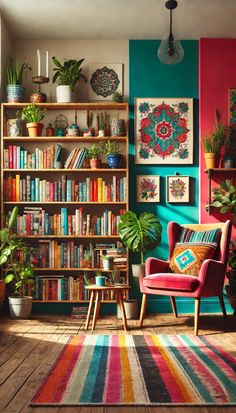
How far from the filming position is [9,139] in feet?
22.0

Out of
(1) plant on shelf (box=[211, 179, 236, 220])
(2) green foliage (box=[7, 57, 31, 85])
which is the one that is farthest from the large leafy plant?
(2) green foliage (box=[7, 57, 31, 85])

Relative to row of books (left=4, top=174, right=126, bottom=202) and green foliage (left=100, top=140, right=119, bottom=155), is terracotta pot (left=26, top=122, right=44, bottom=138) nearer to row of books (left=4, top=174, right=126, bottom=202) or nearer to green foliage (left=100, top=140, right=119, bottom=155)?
row of books (left=4, top=174, right=126, bottom=202)

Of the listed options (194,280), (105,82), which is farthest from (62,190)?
(194,280)

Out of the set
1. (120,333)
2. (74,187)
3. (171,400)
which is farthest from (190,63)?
(171,400)

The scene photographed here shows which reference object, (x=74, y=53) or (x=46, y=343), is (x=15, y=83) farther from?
(x=46, y=343)

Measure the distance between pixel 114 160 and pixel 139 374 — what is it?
3470mm

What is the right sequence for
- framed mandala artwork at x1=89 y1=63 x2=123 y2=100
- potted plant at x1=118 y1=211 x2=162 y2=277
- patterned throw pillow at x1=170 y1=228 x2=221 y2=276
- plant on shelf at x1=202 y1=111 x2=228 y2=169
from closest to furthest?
1. patterned throw pillow at x1=170 y1=228 x2=221 y2=276
2. potted plant at x1=118 y1=211 x2=162 y2=277
3. plant on shelf at x1=202 y1=111 x2=228 y2=169
4. framed mandala artwork at x1=89 y1=63 x2=123 y2=100

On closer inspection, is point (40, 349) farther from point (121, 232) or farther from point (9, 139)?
point (9, 139)

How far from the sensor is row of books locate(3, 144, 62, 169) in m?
6.72

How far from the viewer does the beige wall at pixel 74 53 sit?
22.9 ft

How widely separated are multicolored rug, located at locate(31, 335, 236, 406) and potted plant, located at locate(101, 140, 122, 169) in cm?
241

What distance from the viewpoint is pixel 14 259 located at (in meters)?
6.61

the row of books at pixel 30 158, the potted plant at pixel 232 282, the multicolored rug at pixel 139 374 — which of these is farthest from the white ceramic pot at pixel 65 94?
the multicolored rug at pixel 139 374

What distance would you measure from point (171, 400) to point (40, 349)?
1753 millimetres
